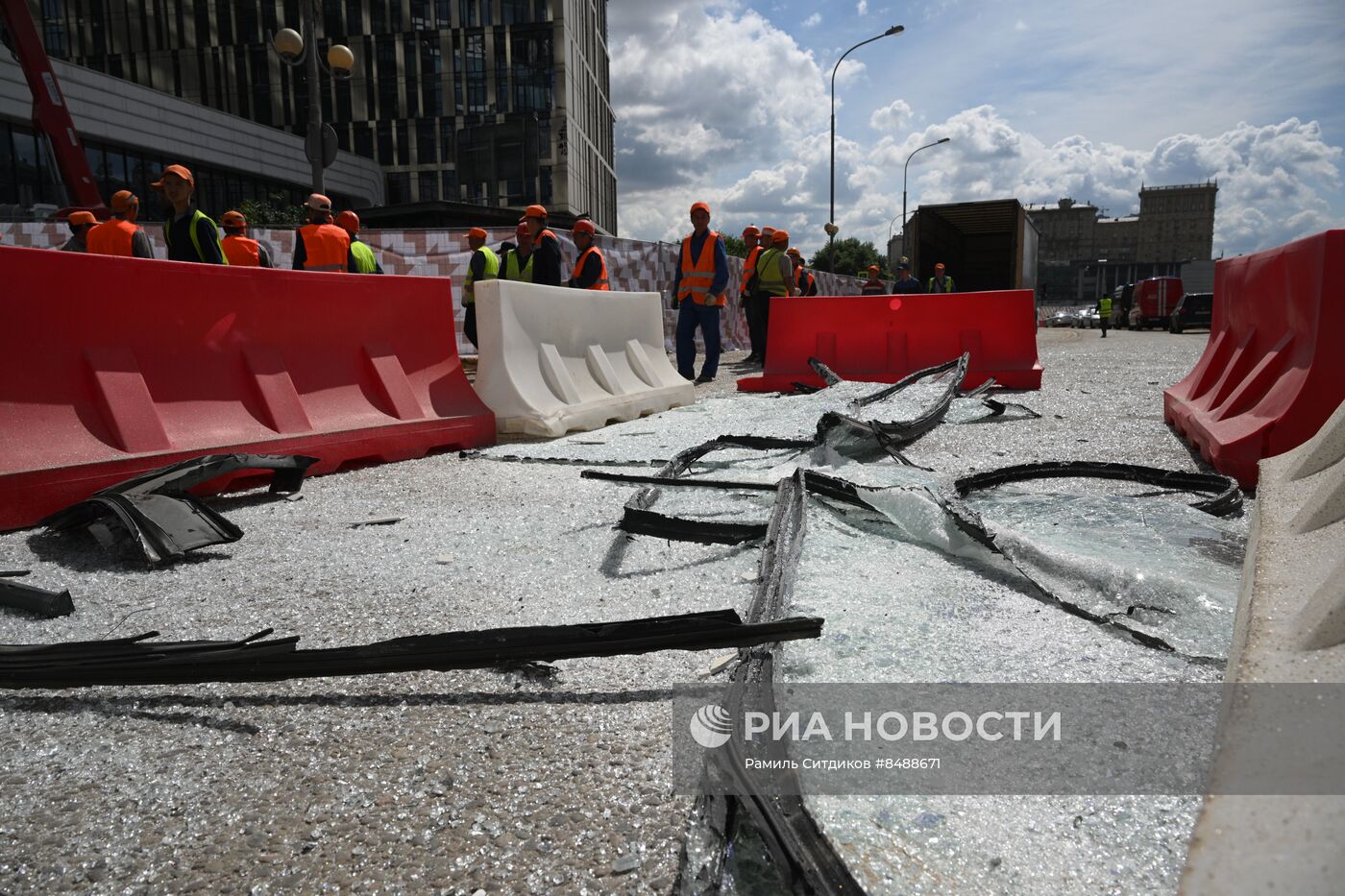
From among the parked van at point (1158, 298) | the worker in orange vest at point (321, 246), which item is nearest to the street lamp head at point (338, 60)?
the worker in orange vest at point (321, 246)

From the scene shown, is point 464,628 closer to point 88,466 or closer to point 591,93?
point 88,466

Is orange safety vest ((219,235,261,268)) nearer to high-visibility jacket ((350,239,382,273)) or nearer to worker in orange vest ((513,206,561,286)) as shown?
high-visibility jacket ((350,239,382,273))

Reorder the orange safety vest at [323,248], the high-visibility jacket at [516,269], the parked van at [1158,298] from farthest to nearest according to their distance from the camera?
the parked van at [1158,298], the high-visibility jacket at [516,269], the orange safety vest at [323,248]

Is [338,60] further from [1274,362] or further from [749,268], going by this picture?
[1274,362]

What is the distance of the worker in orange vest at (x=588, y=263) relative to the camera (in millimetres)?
9719

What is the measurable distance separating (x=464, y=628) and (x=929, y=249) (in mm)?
20675

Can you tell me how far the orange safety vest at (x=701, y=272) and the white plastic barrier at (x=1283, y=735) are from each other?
900cm

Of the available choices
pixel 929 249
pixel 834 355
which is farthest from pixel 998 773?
pixel 929 249

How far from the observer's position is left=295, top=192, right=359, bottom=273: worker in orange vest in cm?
744

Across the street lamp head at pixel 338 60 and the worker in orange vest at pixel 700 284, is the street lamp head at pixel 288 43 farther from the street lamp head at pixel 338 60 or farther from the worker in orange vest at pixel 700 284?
the worker in orange vest at pixel 700 284

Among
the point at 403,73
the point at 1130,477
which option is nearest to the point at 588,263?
the point at 1130,477

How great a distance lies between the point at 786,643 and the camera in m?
2.11

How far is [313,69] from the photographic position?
39.5 ft

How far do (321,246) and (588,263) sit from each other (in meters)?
3.13
